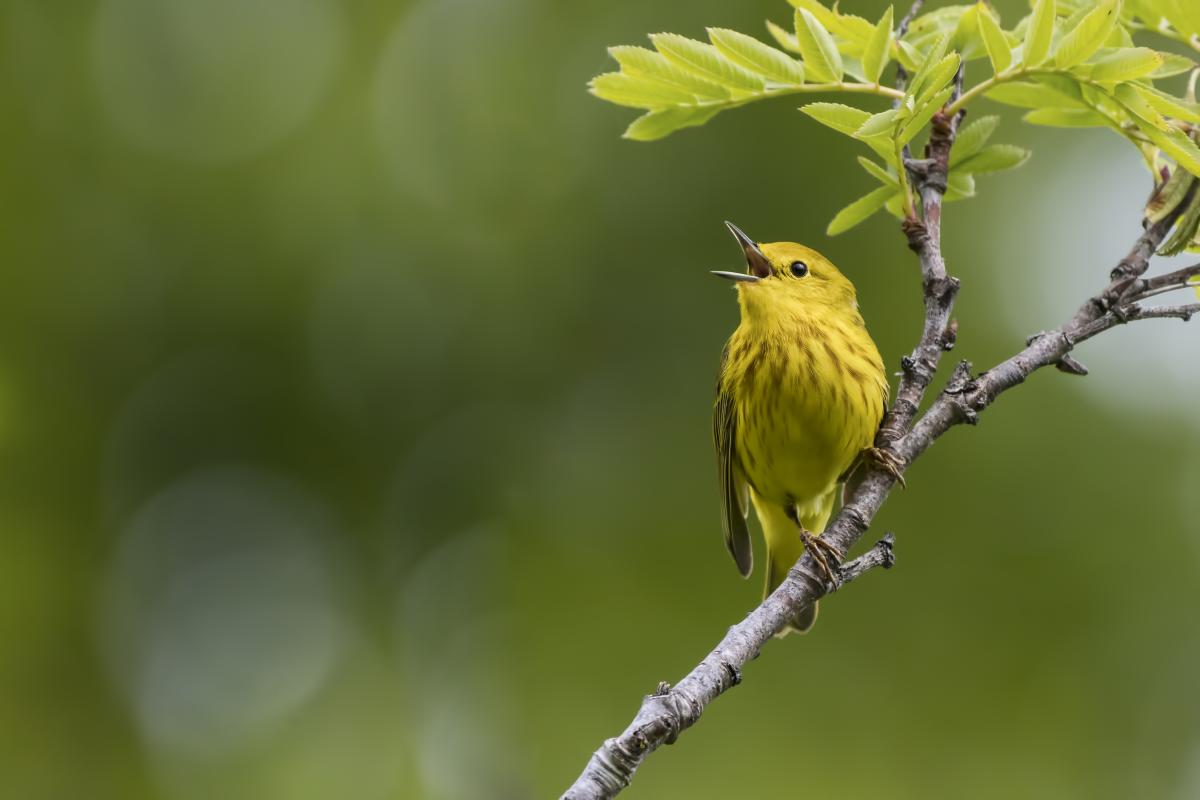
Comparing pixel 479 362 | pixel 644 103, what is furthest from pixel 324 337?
pixel 644 103

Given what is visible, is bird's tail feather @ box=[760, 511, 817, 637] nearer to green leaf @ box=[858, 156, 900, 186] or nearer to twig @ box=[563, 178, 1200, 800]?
twig @ box=[563, 178, 1200, 800]

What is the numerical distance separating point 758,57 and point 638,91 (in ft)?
0.99

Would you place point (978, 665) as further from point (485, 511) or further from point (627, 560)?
point (485, 511)

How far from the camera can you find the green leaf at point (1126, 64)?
247 cm

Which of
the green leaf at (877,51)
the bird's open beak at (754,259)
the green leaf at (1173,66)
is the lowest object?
the bird's open beak at (754,259)

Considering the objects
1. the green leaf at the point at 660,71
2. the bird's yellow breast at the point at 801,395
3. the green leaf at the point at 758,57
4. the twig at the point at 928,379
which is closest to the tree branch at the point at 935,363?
the twig at the point at 928,379

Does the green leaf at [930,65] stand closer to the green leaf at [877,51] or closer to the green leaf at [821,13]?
the green leaf at [877,51]

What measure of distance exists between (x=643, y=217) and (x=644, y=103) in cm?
520

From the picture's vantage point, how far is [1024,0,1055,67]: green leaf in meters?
2.51

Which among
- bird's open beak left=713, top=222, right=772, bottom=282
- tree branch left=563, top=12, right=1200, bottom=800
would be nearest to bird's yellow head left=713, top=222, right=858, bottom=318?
bird's open beak left=713, top=222, right=772, bottom=282

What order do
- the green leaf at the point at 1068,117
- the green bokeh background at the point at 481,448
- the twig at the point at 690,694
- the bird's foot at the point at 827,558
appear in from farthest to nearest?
the green bokeh background at the point at 481,448 < the green leaf at the point at 1068,117 < the bird's foot at the point at 827,558 < the twig at the point at 690,694

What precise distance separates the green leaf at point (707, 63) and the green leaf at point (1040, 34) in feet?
1.99

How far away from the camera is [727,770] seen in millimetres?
6242

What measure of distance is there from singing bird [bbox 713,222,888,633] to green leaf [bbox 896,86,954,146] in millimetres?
1357
